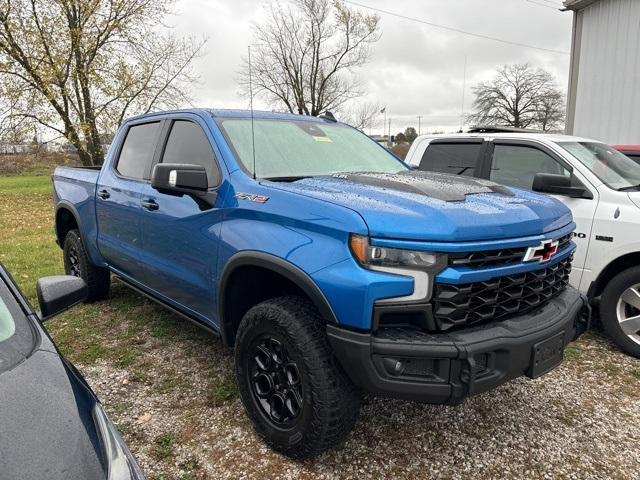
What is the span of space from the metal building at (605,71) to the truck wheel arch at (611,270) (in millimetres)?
8331

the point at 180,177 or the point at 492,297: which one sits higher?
the point at 180,177

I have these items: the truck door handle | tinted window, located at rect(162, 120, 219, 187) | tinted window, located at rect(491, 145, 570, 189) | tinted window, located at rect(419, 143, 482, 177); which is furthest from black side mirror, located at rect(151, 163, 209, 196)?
tinted window, located at rect(491, 145, 570, 189)

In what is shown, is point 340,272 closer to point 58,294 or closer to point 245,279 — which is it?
point 245,279

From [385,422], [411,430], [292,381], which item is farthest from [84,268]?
[411,430]

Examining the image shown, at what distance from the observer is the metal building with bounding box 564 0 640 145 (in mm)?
10734

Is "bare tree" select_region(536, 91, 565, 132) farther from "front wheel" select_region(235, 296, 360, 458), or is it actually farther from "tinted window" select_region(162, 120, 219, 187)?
Result: "front wheel" select_region(235, 296, 360, 458)

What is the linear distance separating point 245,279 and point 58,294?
3.29 feet

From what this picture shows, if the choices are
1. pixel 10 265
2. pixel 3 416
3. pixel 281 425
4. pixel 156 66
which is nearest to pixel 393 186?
pixel 281 425

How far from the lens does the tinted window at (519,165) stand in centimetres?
456

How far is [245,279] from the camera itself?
2.86 m

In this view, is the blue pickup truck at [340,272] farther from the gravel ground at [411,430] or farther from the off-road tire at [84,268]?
the off-road tire at [84,268]

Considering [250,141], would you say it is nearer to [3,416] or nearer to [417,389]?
[417,389]

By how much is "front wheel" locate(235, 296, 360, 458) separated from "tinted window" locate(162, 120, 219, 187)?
985 millimetres

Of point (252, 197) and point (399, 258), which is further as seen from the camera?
point (252, 197)
